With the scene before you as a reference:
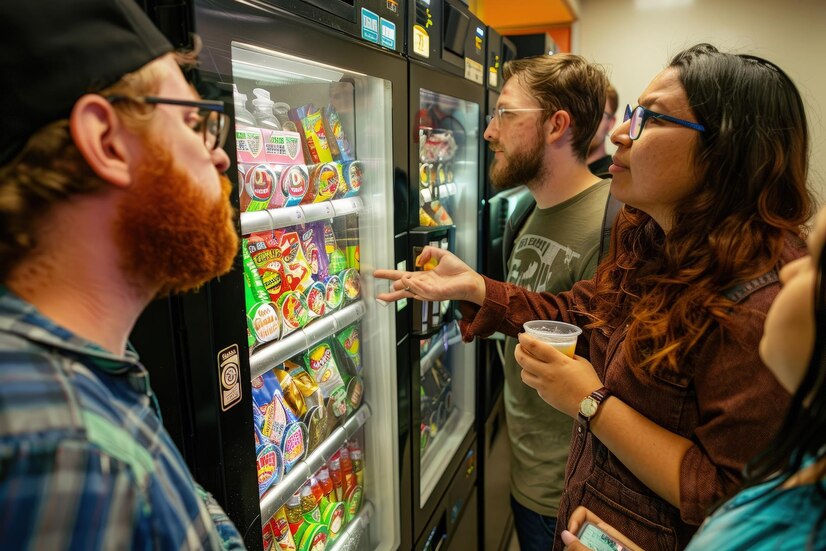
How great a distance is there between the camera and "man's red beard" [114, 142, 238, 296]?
0.67 metres

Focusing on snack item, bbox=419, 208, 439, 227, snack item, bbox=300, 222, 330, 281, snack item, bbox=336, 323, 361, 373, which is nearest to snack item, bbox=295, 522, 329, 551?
snack item, bbox=336, 323, 361, 373

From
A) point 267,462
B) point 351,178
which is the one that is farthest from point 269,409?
point 351,178

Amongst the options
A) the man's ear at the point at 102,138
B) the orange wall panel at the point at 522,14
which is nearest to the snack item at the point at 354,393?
the man's ear at the point at 102,138

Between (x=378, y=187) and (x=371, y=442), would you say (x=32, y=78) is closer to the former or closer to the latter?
(x=378, y=187)

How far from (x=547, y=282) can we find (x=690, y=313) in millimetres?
842

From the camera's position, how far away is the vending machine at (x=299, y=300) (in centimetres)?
97

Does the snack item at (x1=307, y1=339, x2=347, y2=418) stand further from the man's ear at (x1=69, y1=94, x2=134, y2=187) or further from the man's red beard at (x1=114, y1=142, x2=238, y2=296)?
the man's ear at (x1=69, y1=94, x2=134, y2=187)

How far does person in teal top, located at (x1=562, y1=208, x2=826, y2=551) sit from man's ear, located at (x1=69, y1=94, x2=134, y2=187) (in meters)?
0.72

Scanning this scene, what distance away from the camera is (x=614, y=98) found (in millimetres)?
3852

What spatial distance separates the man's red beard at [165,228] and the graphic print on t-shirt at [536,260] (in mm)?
1301

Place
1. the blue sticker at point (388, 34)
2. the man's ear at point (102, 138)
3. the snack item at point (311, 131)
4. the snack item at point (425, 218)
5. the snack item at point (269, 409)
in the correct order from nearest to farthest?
the man's ear at point (102, 138) < the snack item at point (269, 409) < the blue sticker at point (388, 34) < the snack item at point (311, 131) < the snack item at point (425, 218)

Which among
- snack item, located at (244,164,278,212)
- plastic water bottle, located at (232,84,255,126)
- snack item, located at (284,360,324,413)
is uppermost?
plastic water bottle, located at (232,84,255,126)

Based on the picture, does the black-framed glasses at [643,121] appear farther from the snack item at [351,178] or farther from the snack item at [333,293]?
the snack item at [333,293]

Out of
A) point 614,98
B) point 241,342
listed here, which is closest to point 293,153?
point 241,342
